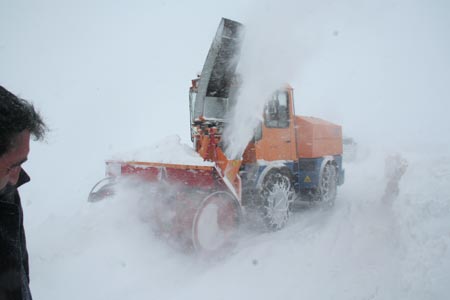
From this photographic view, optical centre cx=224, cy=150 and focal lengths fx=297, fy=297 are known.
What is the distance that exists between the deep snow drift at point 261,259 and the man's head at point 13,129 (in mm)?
2446

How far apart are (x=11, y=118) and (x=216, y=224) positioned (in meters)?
3.25

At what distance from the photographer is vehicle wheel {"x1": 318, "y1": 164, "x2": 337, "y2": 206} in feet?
20.1

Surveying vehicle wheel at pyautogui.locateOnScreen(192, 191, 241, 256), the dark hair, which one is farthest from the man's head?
vehicle wheel at pyautogui.locateOnScreen(192, 191, 241, 256)

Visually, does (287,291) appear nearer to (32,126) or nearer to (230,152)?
(230,152)

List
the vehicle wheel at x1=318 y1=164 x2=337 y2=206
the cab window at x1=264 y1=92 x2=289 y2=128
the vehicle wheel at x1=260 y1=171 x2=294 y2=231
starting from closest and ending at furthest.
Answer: the vehicle wheel at x1=260 y1=171 x2=294 y2=231 → the cab window at x1=264 y1=92 x2=289 y2=128 → the vehicle wheel at x1=318 y1=164 x2=337 y2=206

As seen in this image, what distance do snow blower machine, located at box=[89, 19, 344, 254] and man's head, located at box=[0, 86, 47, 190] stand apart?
8.89 feet

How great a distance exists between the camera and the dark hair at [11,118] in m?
0.98

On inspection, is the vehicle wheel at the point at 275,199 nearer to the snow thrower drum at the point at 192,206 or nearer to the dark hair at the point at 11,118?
the snow thrower drum at the point at 192,206

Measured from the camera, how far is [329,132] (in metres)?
6.73

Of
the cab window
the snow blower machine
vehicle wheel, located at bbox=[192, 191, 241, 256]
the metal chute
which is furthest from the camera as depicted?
the cab window

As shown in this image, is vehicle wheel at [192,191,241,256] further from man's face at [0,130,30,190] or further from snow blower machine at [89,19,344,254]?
man's face at [0,130,30,190]

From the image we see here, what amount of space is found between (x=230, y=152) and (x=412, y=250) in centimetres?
263

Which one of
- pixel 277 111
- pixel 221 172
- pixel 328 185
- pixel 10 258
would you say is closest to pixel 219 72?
pixel 277 111

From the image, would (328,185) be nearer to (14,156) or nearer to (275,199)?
(275,199)
